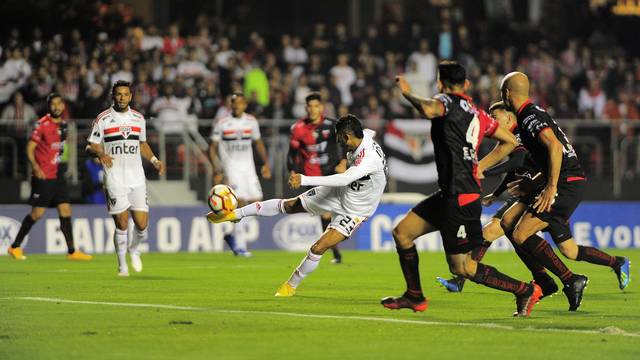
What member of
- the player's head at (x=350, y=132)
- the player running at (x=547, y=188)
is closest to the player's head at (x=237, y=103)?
the player's head at (x=350, y=132)

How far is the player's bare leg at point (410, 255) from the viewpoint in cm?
1162

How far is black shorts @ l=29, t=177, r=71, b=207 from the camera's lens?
21.0 metres

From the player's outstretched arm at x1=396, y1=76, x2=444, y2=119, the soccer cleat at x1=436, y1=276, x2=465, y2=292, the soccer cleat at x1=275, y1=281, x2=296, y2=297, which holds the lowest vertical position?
the soccer cleat at x1=436, y1=276, x2=465, y2=292


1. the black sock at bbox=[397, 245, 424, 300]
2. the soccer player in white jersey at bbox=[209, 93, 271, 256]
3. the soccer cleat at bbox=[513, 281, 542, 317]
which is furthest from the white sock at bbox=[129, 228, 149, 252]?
the soccer cleat at bbox=[513, 281, 542, 317]

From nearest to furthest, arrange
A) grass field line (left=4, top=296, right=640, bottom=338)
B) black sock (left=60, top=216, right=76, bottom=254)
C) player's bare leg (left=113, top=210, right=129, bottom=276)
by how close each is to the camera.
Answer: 1. grass field line (left=4, top=296, right=640, bottom=338)
2. player's bare leg (left=113, top=210, right=129, bottom=276)
3. black sock (left=60, top=216, right=76, bottom=254)

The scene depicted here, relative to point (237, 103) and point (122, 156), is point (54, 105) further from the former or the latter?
point (122, 156)

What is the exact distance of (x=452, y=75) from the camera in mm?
11219

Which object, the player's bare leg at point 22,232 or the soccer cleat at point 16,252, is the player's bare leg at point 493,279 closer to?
the player's bare leg at point 22,232

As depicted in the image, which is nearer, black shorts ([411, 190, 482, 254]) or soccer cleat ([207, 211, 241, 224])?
black shorts ([411, 190, 482, 254])

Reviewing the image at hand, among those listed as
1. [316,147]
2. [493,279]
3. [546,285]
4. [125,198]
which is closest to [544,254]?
[546,285]

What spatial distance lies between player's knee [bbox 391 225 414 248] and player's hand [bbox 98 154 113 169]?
6.10 metres

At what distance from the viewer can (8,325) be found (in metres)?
10.9

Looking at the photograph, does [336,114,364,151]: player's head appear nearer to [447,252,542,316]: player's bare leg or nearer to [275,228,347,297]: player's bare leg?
[275,228,347,297]: player's bare leg

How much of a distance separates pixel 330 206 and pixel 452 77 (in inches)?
126
